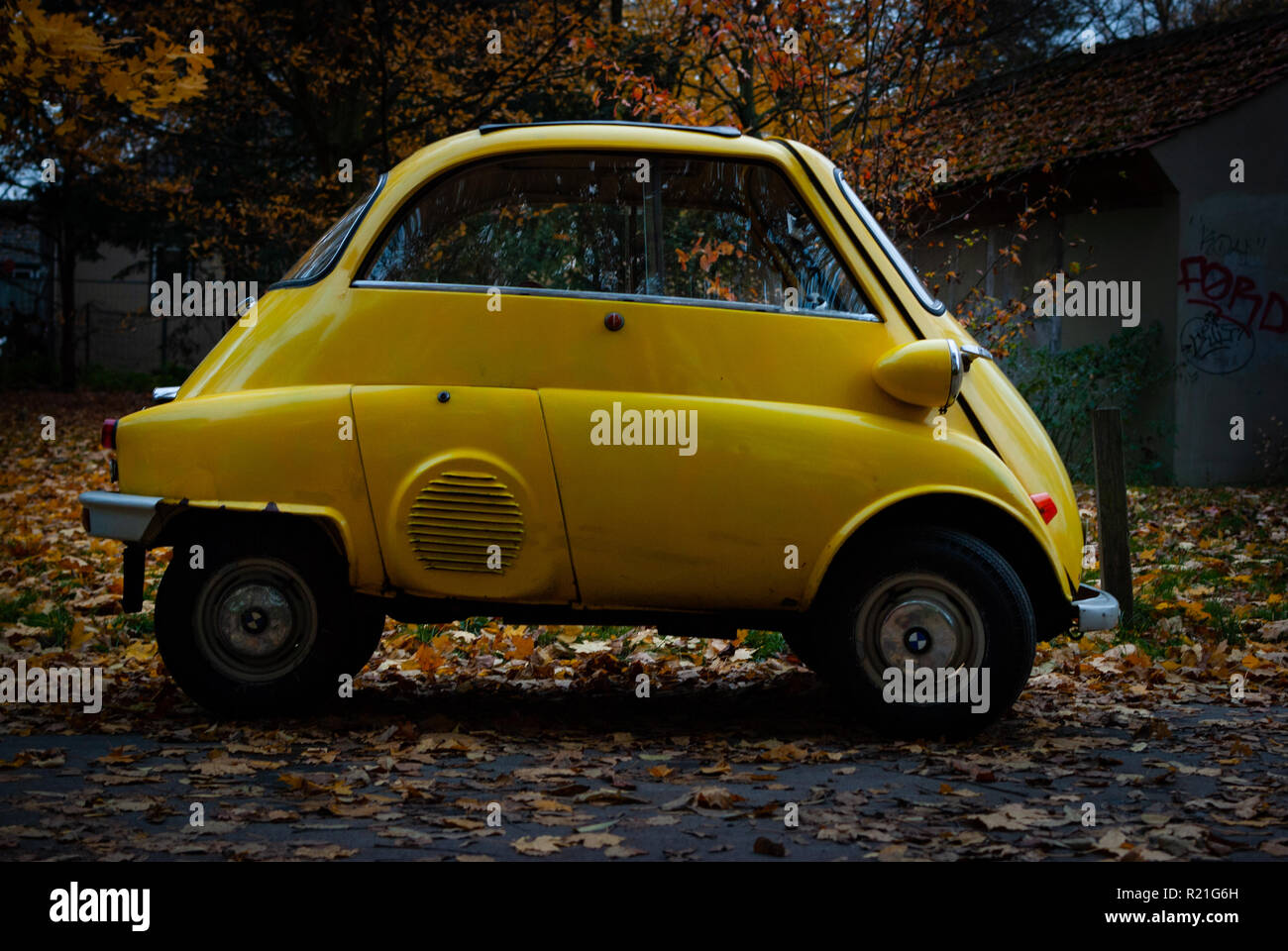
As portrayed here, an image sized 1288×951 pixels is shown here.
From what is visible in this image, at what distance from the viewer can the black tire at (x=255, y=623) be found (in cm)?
502

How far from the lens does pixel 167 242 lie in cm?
2742

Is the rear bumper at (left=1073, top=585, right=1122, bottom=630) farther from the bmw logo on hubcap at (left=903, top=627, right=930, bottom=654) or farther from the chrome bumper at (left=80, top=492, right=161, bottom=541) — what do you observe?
the chrome bumper at (left=80, top=492, right=161, bottom=541)

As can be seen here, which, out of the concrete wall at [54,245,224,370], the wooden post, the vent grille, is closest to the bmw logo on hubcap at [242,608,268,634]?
the vent grille

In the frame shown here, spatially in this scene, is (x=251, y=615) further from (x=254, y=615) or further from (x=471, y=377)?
(x=471, y=377)

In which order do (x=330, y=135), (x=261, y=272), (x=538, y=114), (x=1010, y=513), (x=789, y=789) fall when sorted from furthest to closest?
(x=261, y=272)
(x=538, y=114)
(x=330, y=135)
(x=1010, y=513)
(x=789, y=789)

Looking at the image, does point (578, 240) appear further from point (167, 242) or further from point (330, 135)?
point (167, 242)

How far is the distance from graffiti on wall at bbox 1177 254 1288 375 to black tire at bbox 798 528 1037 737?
476 inches

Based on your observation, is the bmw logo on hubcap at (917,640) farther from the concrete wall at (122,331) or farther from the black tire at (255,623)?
the concrete wall at (122,331)

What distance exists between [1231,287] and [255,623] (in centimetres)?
1358

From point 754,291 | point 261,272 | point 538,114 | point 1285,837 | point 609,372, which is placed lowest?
point 1285,837

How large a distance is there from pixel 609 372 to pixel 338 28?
13.3m

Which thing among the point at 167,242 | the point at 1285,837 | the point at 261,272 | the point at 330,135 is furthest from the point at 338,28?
the point at 1285,837

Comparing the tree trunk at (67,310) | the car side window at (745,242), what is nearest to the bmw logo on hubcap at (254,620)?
the car side window at (745,242)

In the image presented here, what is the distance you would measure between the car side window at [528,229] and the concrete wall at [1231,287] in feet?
40.3
